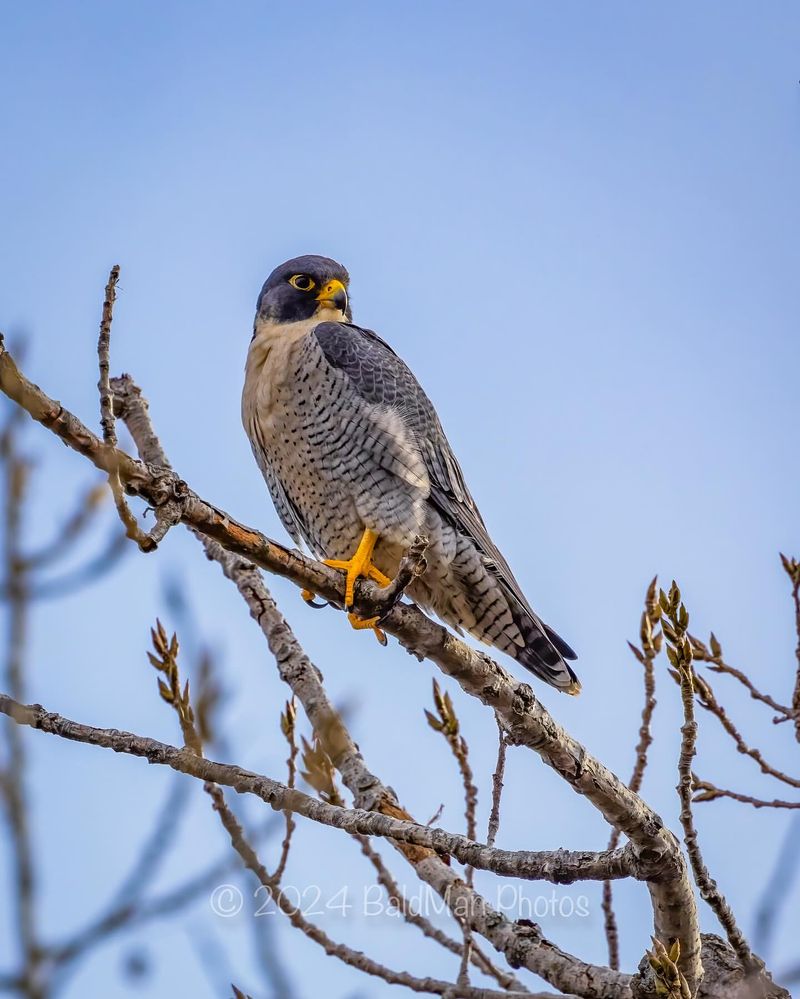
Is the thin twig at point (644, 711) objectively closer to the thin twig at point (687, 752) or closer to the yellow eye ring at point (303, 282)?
the thin twig at point (687, 752)

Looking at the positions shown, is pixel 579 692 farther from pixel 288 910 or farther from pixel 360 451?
pixel 288 910

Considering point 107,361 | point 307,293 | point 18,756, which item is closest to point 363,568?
point 307,293

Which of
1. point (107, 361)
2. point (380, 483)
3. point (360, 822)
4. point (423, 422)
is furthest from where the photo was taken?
point (423, 422)

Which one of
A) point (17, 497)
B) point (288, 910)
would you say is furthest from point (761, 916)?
point (17, 497)

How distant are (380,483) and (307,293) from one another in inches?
60.6

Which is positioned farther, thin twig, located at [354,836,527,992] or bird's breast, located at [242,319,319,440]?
bird's breast, located at [242,319,319,440]

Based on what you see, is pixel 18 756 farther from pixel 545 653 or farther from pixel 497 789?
pixel 545 653

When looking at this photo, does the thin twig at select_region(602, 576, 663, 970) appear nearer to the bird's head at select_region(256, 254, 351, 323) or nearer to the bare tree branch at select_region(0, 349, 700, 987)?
the bare tree branch at select_region(0, 349, 700, 987)

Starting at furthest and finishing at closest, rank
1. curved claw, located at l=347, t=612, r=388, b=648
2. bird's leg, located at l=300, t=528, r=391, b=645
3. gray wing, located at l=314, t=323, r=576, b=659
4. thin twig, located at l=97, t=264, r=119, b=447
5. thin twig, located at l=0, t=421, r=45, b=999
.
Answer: gray wing, located at l=314, t=323, r=576, b=659 < bird's leg, located at l=300, t=528, r=391, b=645 < curved claw, located at l=347, t=612, r=388, b=648 < thin twig, located at l=97, t=264, r=119, b=447 < thin twig, located at l=0, t=421, r=45, b=999

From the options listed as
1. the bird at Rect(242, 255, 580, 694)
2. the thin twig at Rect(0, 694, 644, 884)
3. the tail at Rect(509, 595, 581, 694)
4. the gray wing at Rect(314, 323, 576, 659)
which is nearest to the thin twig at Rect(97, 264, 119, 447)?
the thin twig at Rect(0, 694, 644, 884)

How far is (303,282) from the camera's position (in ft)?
19.8

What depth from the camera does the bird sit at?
195 inches

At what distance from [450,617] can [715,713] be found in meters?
1.48

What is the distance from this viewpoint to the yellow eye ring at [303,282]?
602 cm
